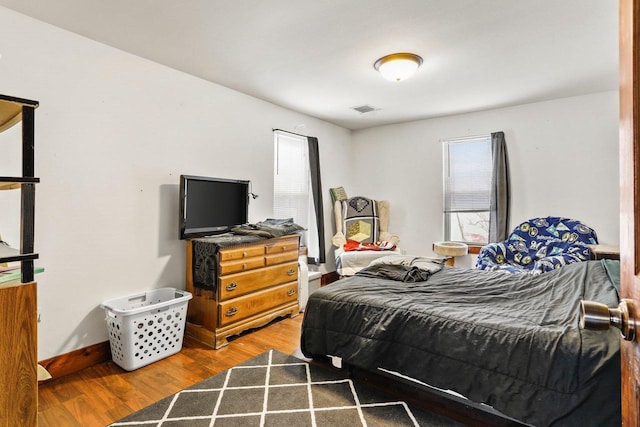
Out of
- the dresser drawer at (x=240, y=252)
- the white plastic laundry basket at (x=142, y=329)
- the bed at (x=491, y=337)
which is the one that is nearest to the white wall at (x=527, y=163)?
the bed at (x=491, y=337)

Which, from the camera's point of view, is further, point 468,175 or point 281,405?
point 468,175

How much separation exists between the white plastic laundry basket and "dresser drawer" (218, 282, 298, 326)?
33cm

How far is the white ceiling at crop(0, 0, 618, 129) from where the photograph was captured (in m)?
2.10

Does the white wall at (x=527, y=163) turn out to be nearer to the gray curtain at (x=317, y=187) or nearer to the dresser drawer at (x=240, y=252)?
the gray curtain at (x=317, y=187)

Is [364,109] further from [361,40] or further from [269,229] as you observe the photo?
[269,229]

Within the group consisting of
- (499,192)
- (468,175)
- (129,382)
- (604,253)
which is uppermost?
(468,175)

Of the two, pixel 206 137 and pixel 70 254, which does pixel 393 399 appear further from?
pixel 206 137

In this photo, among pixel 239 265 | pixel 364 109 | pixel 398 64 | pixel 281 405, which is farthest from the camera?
pixel 364 109

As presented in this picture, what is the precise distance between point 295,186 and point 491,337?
10.7 feet

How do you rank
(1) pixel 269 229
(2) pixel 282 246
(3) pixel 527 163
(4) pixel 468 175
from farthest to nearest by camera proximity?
(4) pixel 468 175, (3) pixel 527 163, (2) pixel 282 246, (1) pixel 269 229

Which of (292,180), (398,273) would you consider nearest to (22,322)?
(398,273)

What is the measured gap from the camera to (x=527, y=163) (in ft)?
13.4

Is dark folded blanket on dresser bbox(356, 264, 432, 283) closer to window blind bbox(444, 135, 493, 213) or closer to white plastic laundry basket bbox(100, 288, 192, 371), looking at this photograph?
white plastic laundry basket bbox(100, 288, 192, 371)

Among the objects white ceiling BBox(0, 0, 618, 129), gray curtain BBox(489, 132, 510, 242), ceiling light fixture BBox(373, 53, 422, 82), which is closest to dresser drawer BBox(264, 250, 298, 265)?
A: white ceiling BBox(0, 0, 618, 129)
